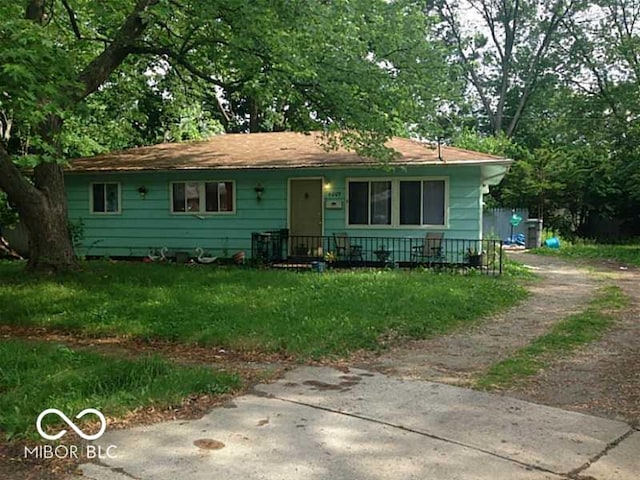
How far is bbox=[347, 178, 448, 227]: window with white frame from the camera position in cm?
1422

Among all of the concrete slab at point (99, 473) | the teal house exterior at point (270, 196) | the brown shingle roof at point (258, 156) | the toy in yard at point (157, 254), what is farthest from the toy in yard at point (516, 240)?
the concrete slab at point (99, 473)

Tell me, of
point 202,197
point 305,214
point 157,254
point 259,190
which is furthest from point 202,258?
point 305,214

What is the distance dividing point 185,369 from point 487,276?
27.6 ft

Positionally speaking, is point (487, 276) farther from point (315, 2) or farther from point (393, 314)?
point (315, 2)

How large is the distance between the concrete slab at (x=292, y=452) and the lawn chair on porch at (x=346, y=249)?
32.8 ft

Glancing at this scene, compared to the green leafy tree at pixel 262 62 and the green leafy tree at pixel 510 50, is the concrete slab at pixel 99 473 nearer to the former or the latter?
the green leafy tree at pixel 262 62

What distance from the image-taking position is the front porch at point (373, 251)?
13.9 metres

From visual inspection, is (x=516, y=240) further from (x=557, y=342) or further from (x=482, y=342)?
(x=482, y=342)

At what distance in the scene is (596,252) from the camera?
20.1 m

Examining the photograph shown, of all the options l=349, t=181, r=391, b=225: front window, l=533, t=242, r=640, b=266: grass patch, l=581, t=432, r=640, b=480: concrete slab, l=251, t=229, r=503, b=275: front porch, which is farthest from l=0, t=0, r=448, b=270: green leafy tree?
l=533, t=242, r=640, b=266: grass patch

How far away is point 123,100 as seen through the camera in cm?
1641

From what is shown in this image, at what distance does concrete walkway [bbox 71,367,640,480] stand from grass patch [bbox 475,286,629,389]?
73 centimetres

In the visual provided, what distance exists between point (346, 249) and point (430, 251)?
2064 millimetres

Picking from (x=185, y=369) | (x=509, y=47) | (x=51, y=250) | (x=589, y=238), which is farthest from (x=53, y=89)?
(x=509, y=47)
